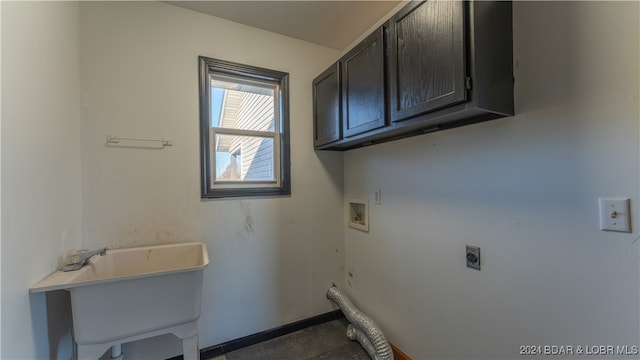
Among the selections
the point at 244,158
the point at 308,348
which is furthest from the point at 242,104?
the point at 308,348

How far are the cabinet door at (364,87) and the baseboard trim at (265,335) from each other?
162 centimetres

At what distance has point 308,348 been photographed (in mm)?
1935

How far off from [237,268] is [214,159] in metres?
0.85

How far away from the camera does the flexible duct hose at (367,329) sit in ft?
5.49

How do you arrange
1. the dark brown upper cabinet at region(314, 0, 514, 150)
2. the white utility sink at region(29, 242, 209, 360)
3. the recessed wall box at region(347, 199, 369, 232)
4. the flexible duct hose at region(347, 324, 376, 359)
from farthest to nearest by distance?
the recessed wall box at region(347, 199, 369, 232)
the flexible duct hose at region(347, 324, 376, 359)
the white utility sink at region(29, 242, 209, 360)
the dark brown upper cabinet at region(314, 0, 514, 150)

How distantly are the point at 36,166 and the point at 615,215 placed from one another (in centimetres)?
221

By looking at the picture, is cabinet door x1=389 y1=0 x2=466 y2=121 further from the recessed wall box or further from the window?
the window

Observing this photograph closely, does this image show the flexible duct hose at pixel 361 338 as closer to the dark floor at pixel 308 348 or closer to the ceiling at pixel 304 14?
the dark floor at pixel 308 348

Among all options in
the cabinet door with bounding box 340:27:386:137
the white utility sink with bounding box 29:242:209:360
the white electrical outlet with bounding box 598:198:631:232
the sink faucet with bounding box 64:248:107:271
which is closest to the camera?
the white electrical outlet with bounding box 598:198:631:232

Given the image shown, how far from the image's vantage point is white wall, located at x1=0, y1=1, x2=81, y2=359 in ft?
2.94

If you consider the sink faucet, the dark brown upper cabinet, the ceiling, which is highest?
the ceiling

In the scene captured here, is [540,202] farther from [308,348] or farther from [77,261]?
[77,261]

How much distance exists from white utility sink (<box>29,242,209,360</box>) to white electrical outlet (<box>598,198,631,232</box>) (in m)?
1.68

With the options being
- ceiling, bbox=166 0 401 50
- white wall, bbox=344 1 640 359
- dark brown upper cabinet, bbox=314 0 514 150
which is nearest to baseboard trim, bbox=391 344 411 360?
white wall, bbox=344 1 640 359
